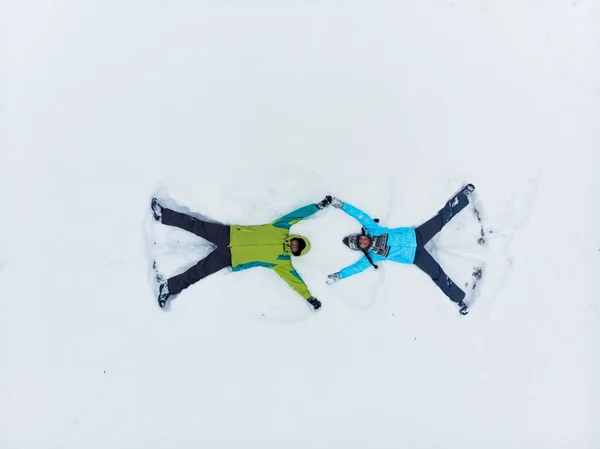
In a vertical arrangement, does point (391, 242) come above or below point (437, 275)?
above

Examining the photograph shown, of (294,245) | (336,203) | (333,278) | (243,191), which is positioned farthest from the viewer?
(243,191)

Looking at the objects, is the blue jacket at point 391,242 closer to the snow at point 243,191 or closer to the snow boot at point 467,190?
the snow at point 243,191

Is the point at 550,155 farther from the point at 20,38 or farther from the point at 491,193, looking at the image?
the point at 20,38

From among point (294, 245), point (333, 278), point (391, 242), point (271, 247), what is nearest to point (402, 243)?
point (391, 242)

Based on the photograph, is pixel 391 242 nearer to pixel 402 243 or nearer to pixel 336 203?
pixel 402 243

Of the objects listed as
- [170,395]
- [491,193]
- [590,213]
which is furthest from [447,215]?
[170,395]

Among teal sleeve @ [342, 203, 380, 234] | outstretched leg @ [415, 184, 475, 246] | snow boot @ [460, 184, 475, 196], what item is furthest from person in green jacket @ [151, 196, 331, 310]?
snow boot @ [460, 184, 475, 196]
